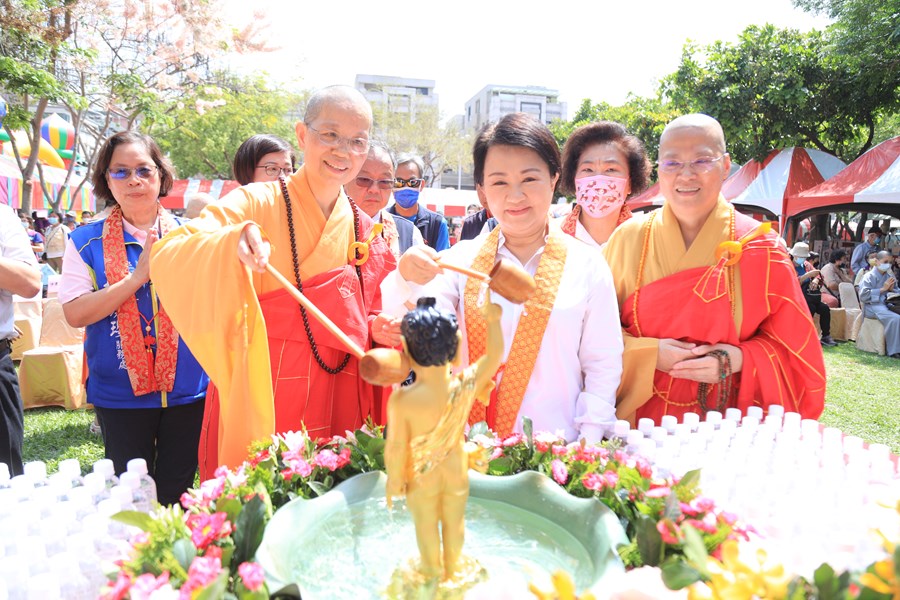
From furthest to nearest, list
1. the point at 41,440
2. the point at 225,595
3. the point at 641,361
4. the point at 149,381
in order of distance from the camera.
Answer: the point at 41,440 → the point at 149,381 → the point at 641,361 → the point at 225,595

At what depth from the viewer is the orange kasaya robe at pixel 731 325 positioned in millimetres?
2334

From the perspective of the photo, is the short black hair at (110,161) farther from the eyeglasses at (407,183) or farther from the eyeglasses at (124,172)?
the eyeglasses at (407,183)

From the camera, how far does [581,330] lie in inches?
85.1

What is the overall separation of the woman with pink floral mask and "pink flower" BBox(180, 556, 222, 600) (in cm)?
262

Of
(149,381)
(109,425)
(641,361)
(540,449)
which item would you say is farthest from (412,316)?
(109,425)

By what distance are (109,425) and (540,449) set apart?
6.90 feet

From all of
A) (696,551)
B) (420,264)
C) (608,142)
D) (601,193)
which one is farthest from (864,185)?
(696,551)

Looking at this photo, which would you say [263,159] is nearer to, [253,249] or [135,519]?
[253,249]

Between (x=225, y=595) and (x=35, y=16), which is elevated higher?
(x=35, y=16)

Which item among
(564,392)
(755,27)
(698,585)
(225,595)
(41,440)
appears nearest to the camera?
(698,585)

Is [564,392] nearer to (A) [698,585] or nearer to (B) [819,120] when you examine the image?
(A) [698,585]

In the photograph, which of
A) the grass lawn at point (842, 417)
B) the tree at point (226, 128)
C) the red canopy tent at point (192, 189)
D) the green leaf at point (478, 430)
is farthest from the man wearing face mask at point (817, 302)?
the red canopy tent at point (192, 189)

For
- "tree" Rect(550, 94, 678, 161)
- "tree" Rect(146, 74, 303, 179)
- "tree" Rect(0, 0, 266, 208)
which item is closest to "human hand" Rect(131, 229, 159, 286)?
"tree" Rect(0, 0, 266, 208)

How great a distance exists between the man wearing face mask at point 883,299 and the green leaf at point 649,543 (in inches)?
386
